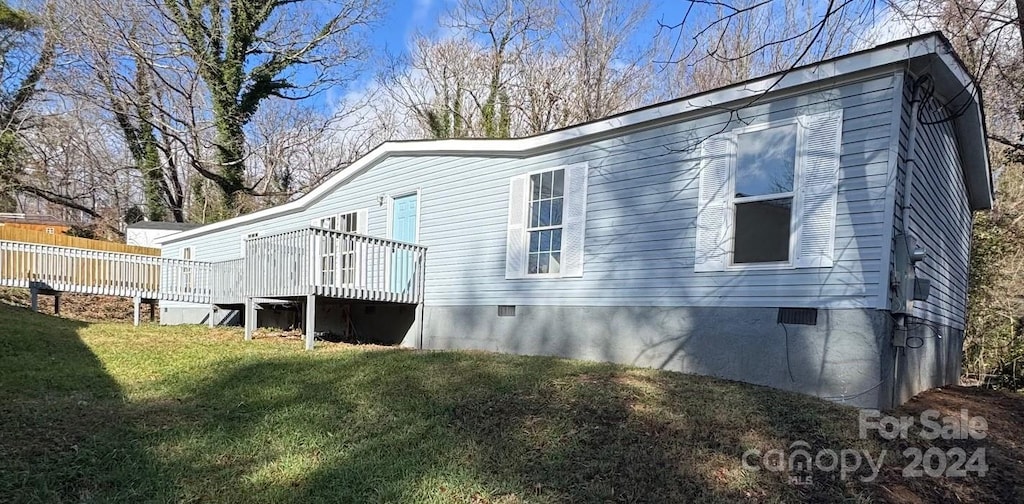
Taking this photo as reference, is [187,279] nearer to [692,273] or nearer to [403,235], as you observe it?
[403,235]

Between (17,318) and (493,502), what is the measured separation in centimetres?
963

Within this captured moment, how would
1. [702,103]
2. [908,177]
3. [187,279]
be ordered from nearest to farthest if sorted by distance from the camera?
[908,177]
[702,103]
[187,279]

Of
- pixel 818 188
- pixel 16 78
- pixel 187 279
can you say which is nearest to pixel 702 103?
pixel 818 188

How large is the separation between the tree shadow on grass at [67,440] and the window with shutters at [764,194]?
5351 mm

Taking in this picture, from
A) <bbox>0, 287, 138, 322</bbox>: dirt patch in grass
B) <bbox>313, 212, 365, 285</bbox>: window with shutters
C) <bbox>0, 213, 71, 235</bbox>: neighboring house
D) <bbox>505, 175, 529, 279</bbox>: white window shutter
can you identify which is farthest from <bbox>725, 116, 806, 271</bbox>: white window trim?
<bbox>0, 213, 71, 235</bbox>: neighboring house

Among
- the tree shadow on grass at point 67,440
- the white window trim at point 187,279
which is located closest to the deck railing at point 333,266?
the tree shadow on grass at point 67,440

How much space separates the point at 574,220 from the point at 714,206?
190 cm

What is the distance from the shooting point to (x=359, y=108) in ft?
77.2

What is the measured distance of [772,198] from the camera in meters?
5.66

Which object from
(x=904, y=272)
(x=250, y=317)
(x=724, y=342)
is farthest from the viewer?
(x=250, y=317)

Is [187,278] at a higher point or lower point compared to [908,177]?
lower

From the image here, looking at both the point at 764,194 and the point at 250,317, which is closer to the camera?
the point at 764,194

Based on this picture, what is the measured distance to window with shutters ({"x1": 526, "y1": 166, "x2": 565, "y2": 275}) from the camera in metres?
7.61

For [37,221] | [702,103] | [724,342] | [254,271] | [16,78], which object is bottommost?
[724,342]
